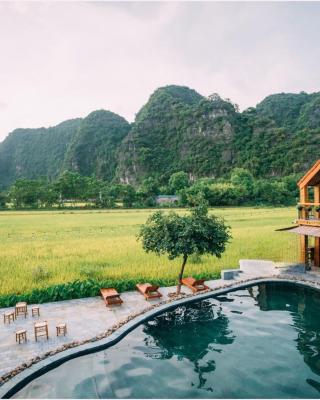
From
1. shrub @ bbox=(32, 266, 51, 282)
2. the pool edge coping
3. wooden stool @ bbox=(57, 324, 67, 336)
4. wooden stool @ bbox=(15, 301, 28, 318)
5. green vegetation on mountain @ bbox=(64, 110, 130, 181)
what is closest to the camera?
the pool edge coping

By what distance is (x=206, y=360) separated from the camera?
855 centimetres

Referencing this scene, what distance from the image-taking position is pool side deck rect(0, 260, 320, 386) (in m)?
8.35

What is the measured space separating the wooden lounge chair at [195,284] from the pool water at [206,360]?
1.08 meters

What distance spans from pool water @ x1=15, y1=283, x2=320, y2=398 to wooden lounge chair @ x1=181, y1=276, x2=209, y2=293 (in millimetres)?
1079

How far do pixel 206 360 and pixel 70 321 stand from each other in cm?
434

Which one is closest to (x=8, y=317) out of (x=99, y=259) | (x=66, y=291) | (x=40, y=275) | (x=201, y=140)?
(x=66, y=291)

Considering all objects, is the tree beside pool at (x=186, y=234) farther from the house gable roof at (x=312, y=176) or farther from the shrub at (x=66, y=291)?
the house gable roof at (x=312, y=176)

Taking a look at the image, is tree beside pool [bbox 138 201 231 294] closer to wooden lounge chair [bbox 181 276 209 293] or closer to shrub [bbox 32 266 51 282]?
wooden lounge chair [bbox 181 276 209 293]

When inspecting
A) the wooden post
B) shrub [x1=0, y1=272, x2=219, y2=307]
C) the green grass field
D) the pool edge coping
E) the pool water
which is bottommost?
the pool water

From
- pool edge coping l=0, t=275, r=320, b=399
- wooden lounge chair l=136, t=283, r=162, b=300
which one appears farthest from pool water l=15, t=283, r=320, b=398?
wooden lounge chair l=136, t=283, r=162, b=300

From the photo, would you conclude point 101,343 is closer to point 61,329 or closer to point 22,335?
point 61,329

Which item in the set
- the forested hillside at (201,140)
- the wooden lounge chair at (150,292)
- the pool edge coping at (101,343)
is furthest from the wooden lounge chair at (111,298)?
the forested hillside at (201,140)

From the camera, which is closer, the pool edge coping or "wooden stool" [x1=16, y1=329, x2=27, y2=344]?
the pool edge coping

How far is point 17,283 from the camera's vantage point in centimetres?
1370
